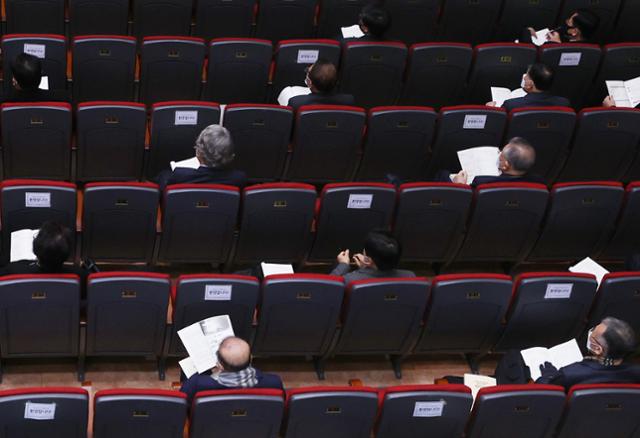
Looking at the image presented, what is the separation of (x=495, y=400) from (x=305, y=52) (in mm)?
2417

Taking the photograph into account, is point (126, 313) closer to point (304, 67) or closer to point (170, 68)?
point (170, 68)

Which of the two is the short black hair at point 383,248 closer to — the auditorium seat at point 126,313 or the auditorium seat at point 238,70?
the auditorium seat at point 126,313

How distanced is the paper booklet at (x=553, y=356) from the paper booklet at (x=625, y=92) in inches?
76.1

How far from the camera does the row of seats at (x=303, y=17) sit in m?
5.20

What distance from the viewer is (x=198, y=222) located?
4008 mm

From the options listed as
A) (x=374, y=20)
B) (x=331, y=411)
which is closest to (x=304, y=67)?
(x=374, y=20)

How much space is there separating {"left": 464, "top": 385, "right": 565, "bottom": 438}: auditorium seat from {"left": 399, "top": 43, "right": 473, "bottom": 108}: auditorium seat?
2349mm

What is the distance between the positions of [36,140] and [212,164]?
33.0 inches

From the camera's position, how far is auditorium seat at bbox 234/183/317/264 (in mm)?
3992

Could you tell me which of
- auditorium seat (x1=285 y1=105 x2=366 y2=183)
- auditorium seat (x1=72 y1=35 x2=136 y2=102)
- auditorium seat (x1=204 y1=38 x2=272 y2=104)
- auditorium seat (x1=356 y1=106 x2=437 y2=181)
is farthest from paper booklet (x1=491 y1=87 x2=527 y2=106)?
auditorium seat (x1=72 y1=35 x2=136 y2=102)

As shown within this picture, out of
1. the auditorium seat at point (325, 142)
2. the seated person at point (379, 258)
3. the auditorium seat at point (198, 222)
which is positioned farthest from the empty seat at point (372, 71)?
the seated person at point (379, 258)

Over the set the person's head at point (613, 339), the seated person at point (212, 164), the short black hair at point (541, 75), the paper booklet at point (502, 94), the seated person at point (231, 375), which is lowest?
the seated person at point (231, 375)

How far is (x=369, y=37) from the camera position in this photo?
5.25 m

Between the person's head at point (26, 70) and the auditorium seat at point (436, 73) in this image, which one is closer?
the person's head at point (26, 70)
